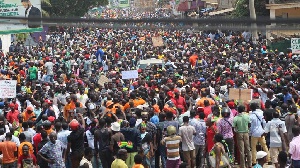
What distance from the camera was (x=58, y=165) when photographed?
36.9 ft

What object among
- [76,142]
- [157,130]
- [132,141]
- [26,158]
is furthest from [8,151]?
[157,130]

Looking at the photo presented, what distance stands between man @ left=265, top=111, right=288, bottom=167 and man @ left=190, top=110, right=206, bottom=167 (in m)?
1.15

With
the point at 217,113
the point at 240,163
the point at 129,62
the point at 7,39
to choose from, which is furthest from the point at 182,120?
the point at 7,39

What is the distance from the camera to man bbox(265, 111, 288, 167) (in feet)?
39.2

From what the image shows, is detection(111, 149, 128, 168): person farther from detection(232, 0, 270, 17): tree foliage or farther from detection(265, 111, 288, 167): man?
detection(232, 0, 270, 17): tree foliage

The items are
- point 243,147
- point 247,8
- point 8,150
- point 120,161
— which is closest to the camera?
point 120,161

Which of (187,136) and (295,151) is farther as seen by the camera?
(187,136)

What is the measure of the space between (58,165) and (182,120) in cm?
256

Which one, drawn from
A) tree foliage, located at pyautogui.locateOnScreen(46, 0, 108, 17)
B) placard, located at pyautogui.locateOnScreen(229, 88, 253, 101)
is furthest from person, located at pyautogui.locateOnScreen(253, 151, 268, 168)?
tree foliage, located at pyautogui.locateOnScreen(46, 0, 108, 17)

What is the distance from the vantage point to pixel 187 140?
12156 mm

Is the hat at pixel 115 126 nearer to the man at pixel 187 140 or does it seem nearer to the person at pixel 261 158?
the man at pixel 187 140

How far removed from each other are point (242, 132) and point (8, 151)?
418 cm

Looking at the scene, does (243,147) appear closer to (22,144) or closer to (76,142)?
(76,142)

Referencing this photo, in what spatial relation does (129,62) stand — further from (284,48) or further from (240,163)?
(240,163)
